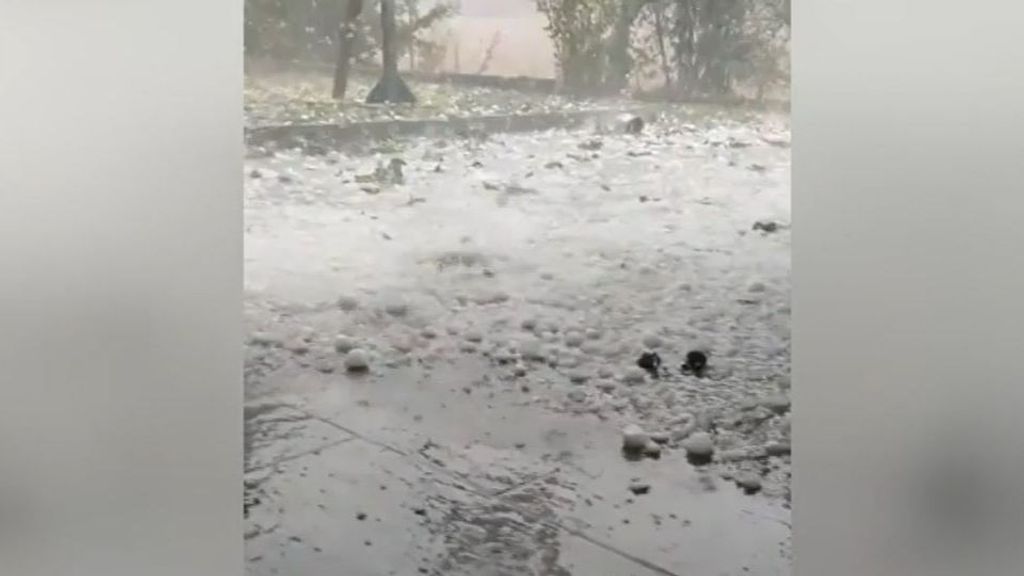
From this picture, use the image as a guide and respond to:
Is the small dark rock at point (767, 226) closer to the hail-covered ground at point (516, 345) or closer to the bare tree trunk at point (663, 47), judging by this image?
the hail-covered ground at point (516, 345)

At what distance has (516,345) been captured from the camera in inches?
48.5

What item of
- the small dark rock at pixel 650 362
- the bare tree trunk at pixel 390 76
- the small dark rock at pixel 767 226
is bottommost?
the small dark rock at pixel 650 362

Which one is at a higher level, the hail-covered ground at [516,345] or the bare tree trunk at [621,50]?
the bare tree trunk at [621,50]
